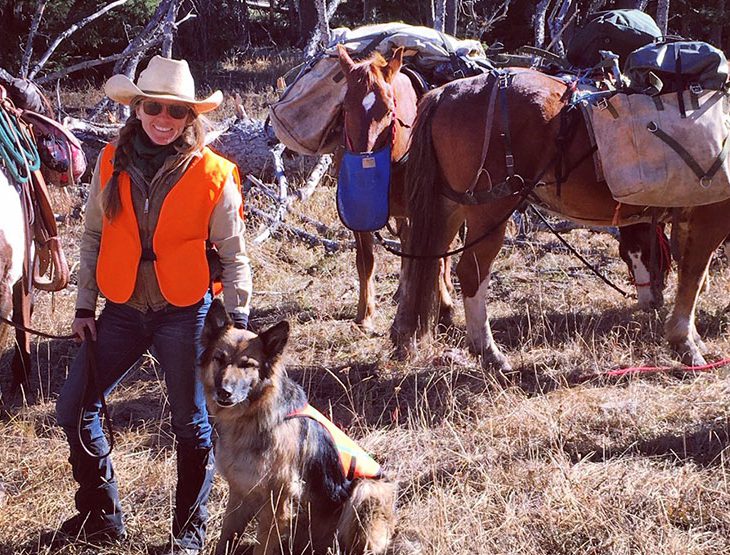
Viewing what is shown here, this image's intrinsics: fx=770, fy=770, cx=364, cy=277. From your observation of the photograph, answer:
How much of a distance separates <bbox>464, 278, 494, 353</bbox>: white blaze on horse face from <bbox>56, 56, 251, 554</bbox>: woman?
2.71 meters

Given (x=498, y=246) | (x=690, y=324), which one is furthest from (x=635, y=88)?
Answer: (x=690, y=324)

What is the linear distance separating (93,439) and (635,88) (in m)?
4.00

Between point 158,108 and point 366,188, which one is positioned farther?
point 366,188

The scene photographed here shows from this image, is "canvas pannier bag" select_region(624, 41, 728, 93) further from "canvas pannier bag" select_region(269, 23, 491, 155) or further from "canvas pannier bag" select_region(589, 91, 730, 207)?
"canvas pannier bag" select_region(269, 23, 491, 155)

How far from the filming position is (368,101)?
5.52m

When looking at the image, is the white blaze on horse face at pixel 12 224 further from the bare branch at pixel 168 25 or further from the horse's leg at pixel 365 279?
the bare branch at pixel 168 25

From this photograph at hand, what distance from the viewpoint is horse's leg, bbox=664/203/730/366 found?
5594 millimetres

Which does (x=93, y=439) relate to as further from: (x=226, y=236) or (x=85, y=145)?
(x=85, y=145)

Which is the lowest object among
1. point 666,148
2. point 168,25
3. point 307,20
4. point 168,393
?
point 168,393

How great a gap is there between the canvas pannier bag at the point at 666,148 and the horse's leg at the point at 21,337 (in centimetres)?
397

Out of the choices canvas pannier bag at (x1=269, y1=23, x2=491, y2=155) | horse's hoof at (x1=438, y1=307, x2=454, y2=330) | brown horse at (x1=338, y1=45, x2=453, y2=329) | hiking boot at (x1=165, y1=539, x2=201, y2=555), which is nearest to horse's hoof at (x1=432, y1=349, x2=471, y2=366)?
horse's hoof at (x1=438, y1=307, x2=454, y2=330)

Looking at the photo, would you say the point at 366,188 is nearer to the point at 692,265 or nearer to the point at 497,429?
the point at 497,429

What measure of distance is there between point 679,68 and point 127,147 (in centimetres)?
362

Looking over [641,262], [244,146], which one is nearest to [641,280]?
[641,262]
